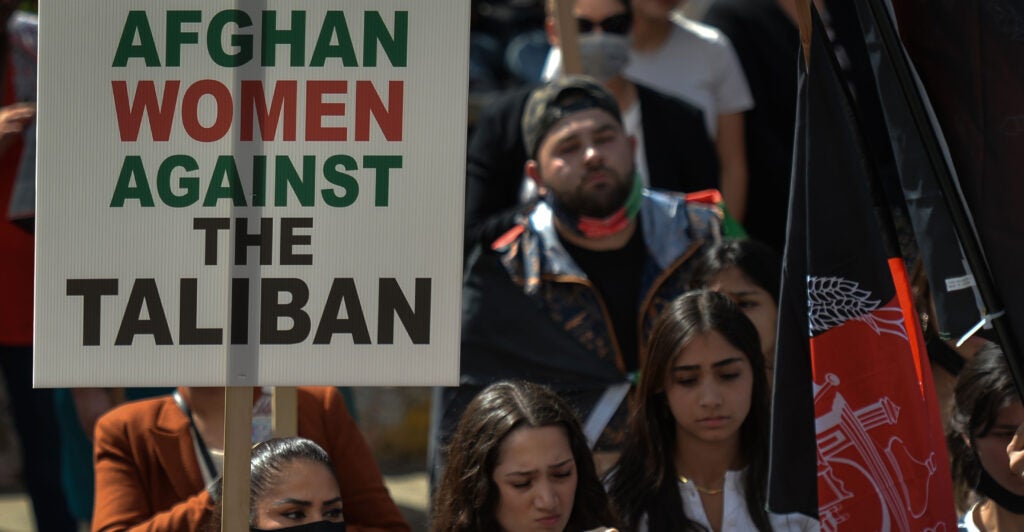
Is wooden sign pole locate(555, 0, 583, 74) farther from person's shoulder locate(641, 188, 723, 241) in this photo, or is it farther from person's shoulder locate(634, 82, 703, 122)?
person's shoulder locate(641, 188, 723, 241)

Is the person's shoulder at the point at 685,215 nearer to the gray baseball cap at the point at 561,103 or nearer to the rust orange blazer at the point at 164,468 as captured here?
the gray baseball cap at the point at 561,103

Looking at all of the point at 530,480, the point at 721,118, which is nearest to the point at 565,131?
the point at 721,118

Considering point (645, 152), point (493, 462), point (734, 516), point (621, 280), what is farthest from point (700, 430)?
point (645, 152)

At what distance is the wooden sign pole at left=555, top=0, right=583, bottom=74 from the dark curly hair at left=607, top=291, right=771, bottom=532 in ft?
4.99

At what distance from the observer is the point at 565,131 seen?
5156 mm

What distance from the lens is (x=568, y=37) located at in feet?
18.2

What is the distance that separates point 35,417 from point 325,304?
2568 mm

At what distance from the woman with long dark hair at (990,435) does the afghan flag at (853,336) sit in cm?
39

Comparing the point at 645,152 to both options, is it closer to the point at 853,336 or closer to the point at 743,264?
the point at 743,264

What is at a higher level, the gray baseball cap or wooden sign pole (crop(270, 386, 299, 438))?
the gray baseball cap

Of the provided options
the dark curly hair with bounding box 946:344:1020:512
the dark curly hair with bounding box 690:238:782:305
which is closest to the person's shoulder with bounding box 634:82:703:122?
the dark curly hair with bounding box 690:238:782:305

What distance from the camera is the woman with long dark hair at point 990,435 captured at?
391cm

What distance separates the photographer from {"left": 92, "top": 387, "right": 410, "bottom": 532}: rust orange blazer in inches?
162

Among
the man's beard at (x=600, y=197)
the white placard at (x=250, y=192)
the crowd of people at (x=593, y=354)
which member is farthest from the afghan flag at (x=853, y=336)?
the man's beard at (x=600, y=197)
